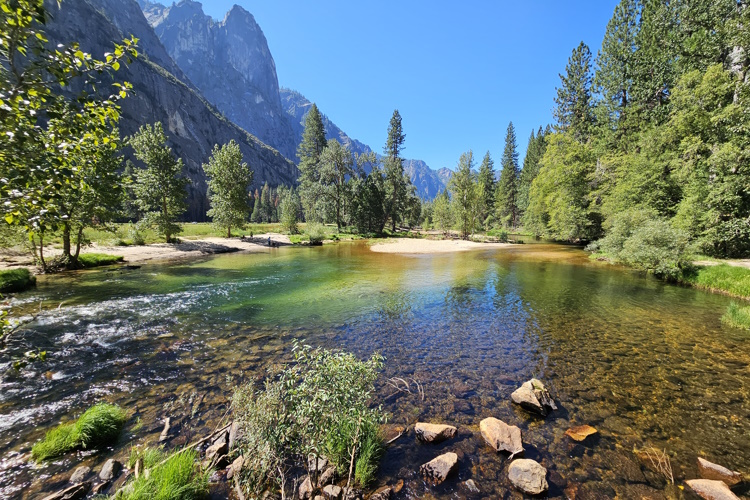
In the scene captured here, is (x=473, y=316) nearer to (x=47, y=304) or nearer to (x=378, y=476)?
(x=378, y=476)

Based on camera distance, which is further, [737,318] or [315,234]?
[315,234]

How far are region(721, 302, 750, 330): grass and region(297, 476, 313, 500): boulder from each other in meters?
18.8

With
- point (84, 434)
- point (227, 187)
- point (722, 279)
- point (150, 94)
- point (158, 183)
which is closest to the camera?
point (84, 434)

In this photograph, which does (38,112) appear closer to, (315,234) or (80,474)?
(80,474)

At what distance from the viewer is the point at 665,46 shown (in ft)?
119

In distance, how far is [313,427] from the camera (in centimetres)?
499

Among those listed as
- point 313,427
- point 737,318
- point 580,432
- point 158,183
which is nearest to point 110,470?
point 313,427

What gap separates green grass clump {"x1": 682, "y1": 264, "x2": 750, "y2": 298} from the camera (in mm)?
16906

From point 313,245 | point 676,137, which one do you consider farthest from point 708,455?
point 313,245

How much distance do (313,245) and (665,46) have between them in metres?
56.4

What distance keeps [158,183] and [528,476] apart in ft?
161

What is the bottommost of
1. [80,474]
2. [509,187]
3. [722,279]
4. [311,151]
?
[80,474]

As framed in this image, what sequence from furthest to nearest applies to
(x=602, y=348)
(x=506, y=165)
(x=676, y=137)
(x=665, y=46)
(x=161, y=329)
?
(x=506, y=165) < (x=665, y=46) < (x=676, y=137) < (x=161, y=329) < (x=602, y=348)

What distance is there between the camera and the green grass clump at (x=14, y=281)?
16.1 m
